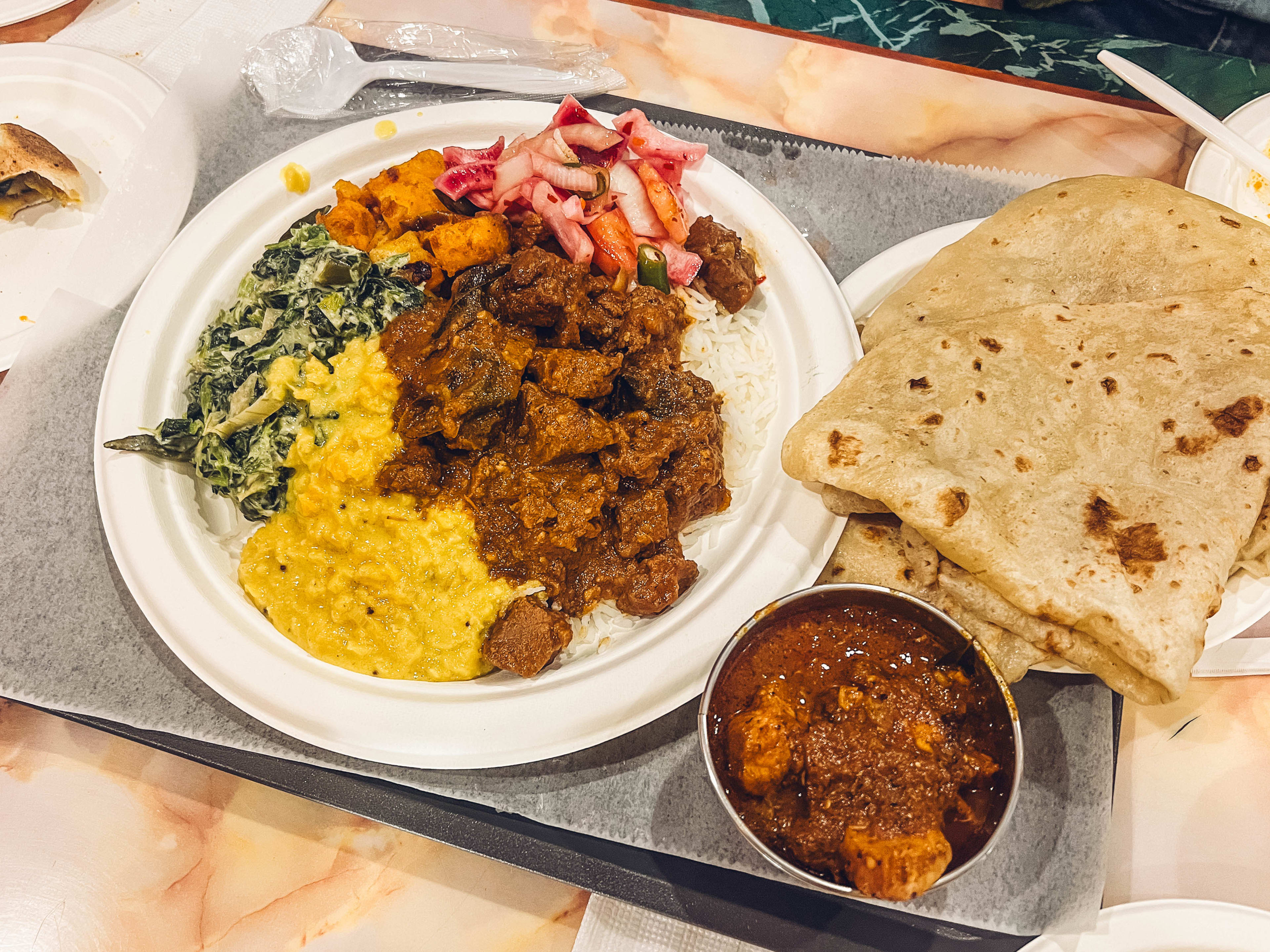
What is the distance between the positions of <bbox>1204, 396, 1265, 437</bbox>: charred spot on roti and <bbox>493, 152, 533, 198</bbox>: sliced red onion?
249cm

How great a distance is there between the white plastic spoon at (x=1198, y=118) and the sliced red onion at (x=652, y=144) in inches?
83.0

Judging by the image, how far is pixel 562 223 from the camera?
9.33 ft

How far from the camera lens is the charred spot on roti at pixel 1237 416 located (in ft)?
6.66

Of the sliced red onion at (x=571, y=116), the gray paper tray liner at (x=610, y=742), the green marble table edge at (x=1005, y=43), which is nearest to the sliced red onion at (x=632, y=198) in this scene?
the sliced red onion at (x=571, y=116)

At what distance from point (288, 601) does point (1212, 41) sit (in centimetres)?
571

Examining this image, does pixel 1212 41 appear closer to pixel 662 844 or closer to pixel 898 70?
pixel 898 70

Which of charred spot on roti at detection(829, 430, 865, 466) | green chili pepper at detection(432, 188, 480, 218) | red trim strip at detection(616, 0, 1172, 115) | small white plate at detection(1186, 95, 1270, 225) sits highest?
red trim strip at detection(616, 0, 1172, 115)

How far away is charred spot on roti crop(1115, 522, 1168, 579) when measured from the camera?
1.94 metres

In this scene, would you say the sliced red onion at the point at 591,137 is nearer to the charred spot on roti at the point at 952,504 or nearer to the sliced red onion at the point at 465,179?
the sliced red onion at the point at 465,179

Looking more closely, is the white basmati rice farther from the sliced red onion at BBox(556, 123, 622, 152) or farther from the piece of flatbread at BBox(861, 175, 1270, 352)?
the sliced red onion at BBox(556, 123, 622, 152)

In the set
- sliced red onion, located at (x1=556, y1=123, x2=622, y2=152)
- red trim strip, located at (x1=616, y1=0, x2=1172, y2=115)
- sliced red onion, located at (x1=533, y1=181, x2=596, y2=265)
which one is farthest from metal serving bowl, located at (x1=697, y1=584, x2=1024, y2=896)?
red trim strip, located at (x1=616, y1=0, x2=1172, y2=115)

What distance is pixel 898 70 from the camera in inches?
145

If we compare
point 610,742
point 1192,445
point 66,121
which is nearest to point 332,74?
point 66,121

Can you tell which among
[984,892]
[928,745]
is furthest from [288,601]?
[984,892]
